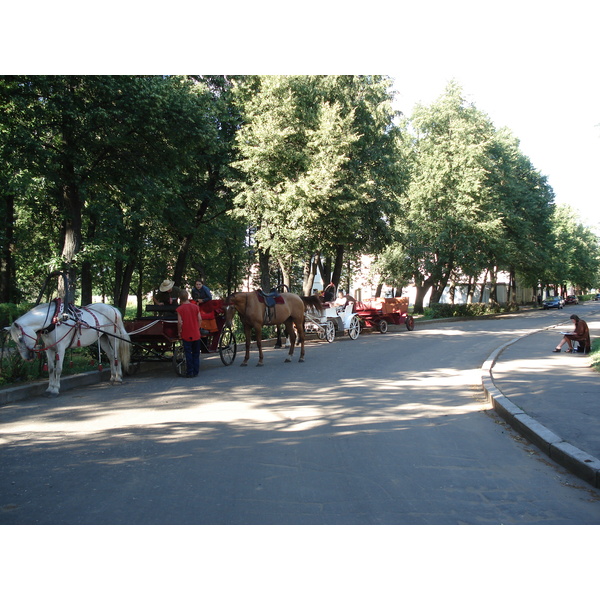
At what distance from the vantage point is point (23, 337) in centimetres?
971

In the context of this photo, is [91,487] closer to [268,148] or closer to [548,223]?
[268,148]

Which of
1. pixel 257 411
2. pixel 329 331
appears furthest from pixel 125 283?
pixel 257 411

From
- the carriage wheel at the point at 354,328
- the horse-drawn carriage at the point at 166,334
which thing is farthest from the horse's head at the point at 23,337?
the carriage wheel at the point at 354,328

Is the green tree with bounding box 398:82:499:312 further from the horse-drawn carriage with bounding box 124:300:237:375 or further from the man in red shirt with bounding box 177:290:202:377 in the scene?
the man in red shirt with bounding box 177:290:202:377

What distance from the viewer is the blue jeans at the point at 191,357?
39.9ft

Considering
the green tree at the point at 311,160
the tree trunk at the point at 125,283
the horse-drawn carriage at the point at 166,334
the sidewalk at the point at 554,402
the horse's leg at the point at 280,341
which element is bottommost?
the sidewalk at the point at 554,402

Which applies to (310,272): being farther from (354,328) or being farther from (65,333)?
(65,333)

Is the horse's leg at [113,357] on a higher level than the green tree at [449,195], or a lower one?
lower

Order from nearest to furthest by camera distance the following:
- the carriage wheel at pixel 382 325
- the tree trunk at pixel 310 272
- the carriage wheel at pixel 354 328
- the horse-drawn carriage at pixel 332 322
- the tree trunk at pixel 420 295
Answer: the horse-drawn carriage at pixel 332 322
the carriage wheel at pixel 354 328
the carriage wheel at pixel 382 325
the tree trunk at pixel 310 272
the tree trunk at pixel 420 295

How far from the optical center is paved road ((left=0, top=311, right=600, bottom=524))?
450 centimetres

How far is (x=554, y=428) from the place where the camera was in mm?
7059

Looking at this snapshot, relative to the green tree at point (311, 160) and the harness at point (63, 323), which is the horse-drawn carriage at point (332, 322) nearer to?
the green tree at point (311, 160)

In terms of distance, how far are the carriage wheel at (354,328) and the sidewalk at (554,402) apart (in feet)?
29.2

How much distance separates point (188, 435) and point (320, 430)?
5.79ft
